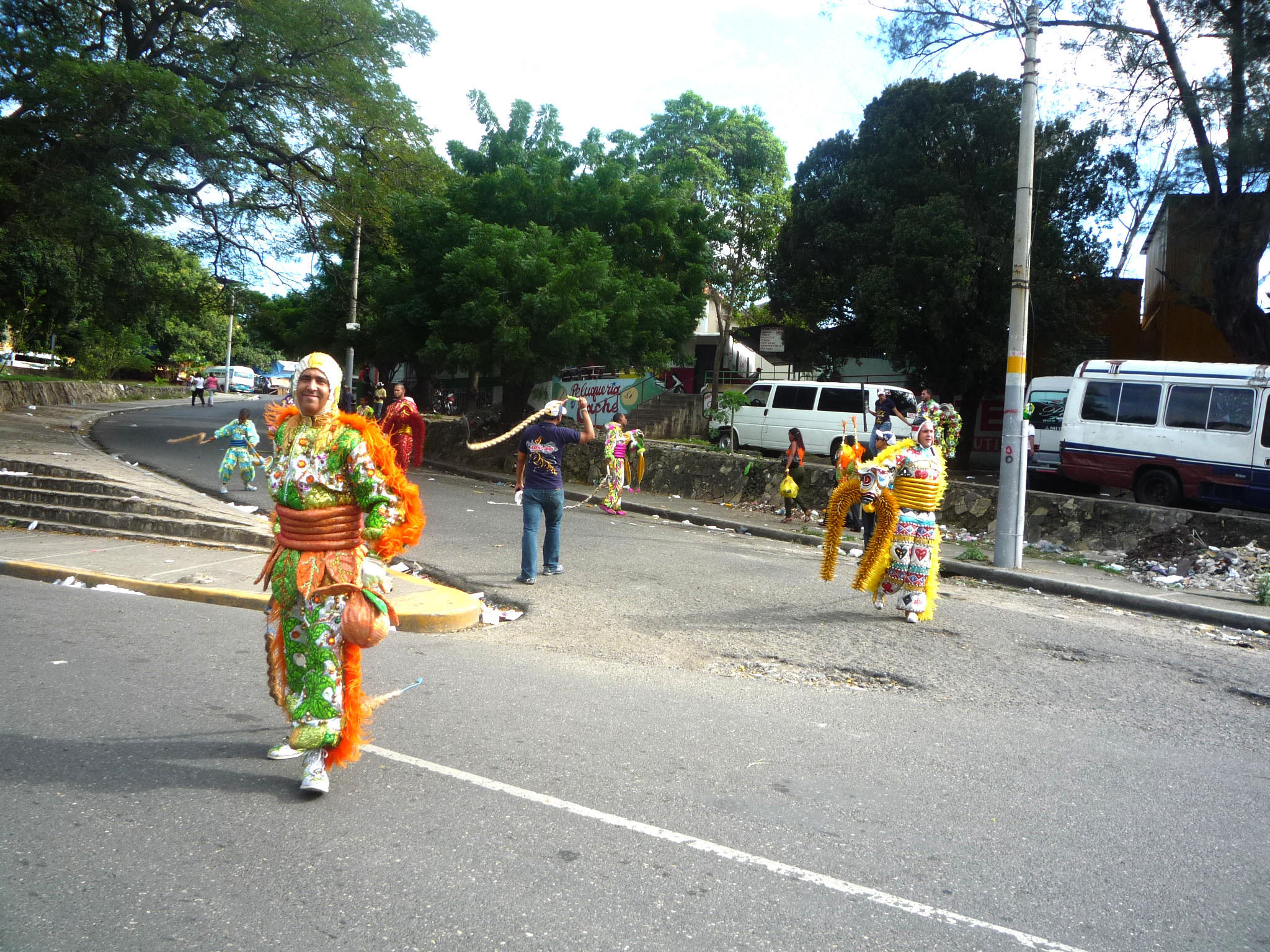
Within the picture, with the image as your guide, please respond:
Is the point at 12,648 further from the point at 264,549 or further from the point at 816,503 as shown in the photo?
the point at 816,503

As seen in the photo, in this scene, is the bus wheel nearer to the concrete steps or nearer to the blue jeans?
the blue jeans

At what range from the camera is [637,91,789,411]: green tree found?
33406 millimetres

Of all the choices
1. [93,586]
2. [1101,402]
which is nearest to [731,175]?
[1101,402]

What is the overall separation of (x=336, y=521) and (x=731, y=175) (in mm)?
33587

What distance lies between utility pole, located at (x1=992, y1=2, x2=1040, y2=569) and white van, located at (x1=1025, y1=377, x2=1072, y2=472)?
8.27m

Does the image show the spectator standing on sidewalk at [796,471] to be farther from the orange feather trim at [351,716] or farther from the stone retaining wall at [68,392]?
the stone retaining wall at [68,392]

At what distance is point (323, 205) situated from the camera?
2205cm

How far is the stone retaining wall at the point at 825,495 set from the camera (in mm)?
12258

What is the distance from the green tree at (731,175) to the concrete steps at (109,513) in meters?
23.5

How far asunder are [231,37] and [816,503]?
51.6 ft

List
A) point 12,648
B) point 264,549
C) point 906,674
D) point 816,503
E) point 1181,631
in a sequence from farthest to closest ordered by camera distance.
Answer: point 816,503, point 264,549, point 1181,631, point 906,674, point 12,648

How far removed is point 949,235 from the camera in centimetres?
2189

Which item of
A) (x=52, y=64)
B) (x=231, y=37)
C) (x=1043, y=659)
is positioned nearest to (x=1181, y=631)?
(x=1043, y=659)

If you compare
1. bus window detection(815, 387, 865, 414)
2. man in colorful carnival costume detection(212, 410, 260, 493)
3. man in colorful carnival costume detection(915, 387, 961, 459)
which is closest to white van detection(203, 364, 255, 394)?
bus window detection(815, 387, 865, 414)
